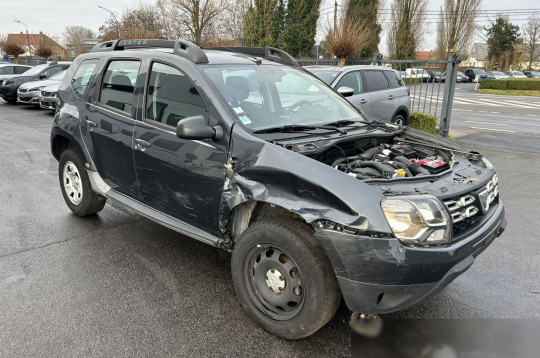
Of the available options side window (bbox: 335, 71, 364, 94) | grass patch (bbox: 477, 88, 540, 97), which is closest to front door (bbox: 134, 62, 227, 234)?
side window (bbox: 335, 71, 364, 94)

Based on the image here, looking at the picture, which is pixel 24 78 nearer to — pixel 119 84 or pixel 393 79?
pixel 393 79

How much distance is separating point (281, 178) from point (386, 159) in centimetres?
100

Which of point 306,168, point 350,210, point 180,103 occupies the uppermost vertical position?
point 180,103

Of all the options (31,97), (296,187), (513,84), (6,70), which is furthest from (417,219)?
(513,84)

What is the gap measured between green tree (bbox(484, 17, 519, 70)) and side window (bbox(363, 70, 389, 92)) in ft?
185

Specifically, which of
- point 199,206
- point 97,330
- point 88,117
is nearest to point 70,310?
point 97,330

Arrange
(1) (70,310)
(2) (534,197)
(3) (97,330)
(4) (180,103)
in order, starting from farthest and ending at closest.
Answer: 1. (2) (534,197)
2. (4) (180,103)
3. (1) (70,310)
4. (3) (97,330)

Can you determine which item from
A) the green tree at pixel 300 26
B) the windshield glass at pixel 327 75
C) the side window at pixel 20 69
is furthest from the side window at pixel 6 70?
the windshield glass at pixel 327 75

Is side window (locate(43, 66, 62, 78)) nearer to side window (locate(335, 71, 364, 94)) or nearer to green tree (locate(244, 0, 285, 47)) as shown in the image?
green tree (locate(244, 0, 285, 47))

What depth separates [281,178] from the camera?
261 cm

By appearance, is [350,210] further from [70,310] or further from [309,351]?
[70,310]

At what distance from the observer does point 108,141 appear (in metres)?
3.91

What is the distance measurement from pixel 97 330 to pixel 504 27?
65.8m

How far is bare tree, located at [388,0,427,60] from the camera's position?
40969mm
